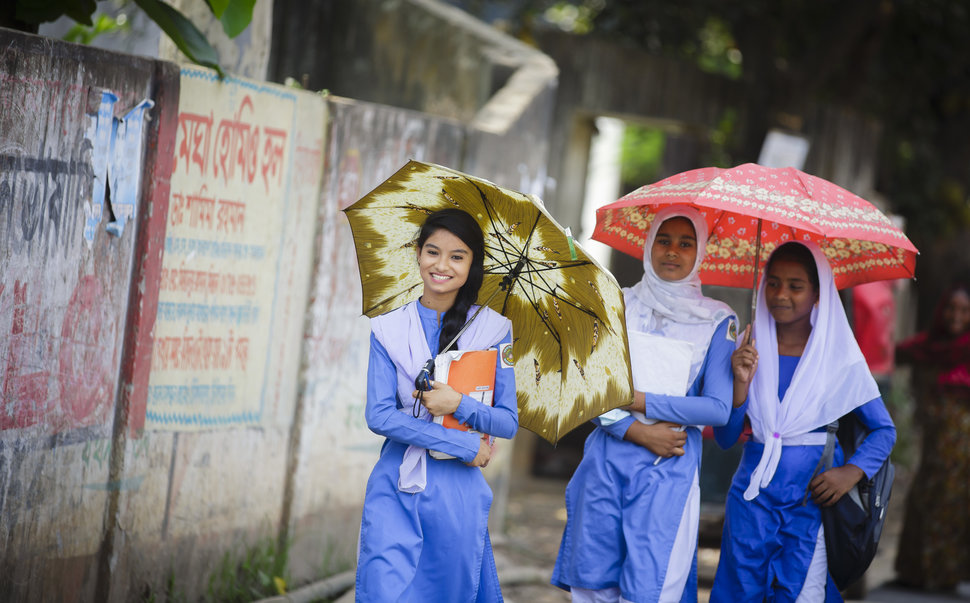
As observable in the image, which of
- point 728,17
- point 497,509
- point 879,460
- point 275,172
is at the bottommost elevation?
point 497,509

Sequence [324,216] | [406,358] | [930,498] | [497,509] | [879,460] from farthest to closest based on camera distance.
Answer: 1. [930,498]
2. [497,509]
3. [324,216]
4. [879,460]
5. [406,358]

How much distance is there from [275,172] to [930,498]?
520 cm

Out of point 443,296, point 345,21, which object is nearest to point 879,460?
point 443,296

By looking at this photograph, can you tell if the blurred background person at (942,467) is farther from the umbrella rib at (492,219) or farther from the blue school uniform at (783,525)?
the umbrella rib at (492,219)

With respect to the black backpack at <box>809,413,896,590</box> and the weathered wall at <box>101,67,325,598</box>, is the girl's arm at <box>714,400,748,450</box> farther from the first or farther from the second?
the weathered wall at <box>101,67,325,598</box>

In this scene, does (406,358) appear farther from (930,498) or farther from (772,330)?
(930,498)

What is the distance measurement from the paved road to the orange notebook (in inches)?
103

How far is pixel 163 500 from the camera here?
4422mm

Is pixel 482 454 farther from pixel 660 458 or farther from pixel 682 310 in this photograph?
pixel 682 310

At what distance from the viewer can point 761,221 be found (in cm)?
429

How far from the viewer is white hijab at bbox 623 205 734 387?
→ 3879mm

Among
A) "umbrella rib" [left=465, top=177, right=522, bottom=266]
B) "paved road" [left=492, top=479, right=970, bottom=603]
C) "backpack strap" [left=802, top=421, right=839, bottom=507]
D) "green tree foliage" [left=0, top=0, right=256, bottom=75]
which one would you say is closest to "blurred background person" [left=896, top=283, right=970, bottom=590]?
"paved road" [left=492, top=479, right=970, bottom=603]

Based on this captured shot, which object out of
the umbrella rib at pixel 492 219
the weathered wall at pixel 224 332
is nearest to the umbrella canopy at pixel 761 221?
the umbrella rib at pixel 492 219

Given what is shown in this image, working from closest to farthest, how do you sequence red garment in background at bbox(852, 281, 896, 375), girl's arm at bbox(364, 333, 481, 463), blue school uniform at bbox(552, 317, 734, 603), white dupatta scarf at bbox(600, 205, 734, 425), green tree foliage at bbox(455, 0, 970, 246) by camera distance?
1. girl's arm at bbox(364, 333, 481, 463)
2. blue school uniform at bbox(552, 317, 734, 603)
3. white dupatta scarf at bbox(600, 205, 734, 425)
4. red garment in background at bbox(852, 281, 896, 375)
5. green tree foliage at bbox(455, 0, 970, 246)
